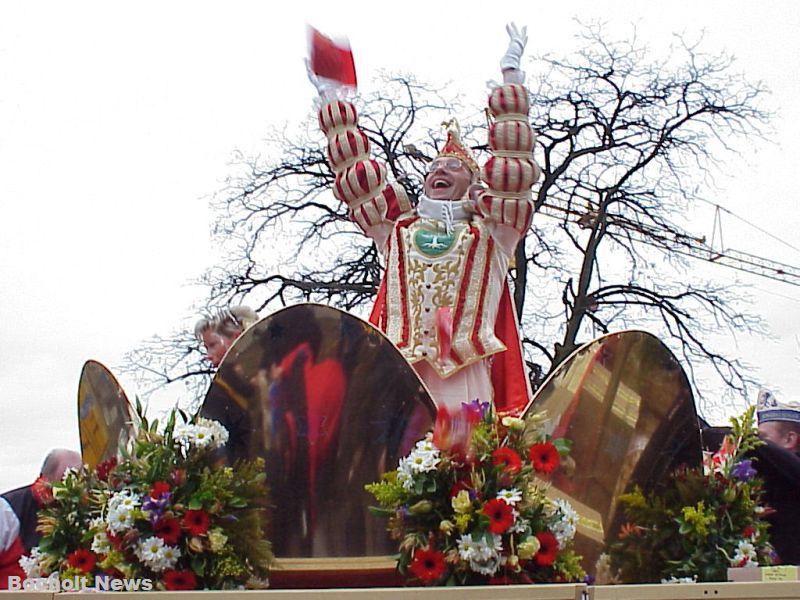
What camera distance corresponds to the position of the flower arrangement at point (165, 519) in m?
3.94

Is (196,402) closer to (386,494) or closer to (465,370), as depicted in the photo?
(465,370)

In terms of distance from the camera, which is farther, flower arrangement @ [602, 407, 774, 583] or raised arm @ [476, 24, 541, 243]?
raised arm @ [476, 24, 541, 243]

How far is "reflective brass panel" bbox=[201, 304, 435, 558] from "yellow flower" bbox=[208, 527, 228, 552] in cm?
27

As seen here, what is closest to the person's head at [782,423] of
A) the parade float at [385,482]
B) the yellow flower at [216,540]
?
the parade float at [385,482]

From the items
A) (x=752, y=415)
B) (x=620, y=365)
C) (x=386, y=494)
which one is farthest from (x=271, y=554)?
(x=752, y=415)

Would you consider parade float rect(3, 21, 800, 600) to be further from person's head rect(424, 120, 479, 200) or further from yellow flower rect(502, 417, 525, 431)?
person's head rect(424, 120, 479, 200)

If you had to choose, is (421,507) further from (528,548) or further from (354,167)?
(354,167)

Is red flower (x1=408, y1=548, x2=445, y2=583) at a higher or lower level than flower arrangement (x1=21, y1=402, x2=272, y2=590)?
lower

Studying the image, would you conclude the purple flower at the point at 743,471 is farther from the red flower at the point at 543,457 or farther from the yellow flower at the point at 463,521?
the yellow flower at the point at 463,521

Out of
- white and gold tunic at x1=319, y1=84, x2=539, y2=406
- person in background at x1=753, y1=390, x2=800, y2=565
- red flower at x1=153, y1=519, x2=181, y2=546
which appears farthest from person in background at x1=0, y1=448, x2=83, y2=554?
person in background at x1=753, y1=390, x2=800, y2=565

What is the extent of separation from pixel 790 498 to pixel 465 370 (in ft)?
5.71

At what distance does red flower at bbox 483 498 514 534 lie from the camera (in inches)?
147

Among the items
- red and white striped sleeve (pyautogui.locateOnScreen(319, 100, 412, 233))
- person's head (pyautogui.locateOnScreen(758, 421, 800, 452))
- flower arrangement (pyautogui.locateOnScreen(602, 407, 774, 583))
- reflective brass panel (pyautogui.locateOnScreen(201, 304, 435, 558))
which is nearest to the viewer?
reflective brass panel (pyautogui.locateOnScreen(201, 304, 435, 558))

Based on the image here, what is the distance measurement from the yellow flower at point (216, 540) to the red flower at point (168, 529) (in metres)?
0.12
